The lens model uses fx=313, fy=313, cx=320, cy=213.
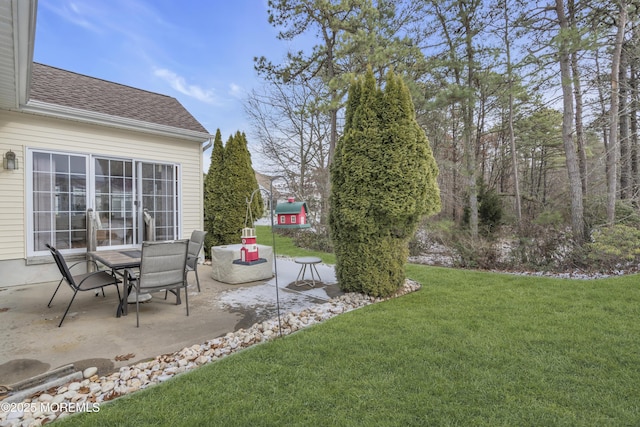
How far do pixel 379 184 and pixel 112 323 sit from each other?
3.65 m

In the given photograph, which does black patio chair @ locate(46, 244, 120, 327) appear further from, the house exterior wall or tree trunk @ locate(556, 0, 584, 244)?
tree trunk @ locate(556, 0, 584, 244)

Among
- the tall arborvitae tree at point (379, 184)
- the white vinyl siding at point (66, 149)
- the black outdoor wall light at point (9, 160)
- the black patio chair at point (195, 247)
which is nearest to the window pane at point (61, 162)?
the white vinyl siding at point (66, 149)

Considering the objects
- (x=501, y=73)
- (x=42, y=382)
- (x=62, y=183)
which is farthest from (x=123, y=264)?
(x=501, y=73)

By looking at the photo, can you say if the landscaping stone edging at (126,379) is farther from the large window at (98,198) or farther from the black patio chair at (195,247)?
the large window at (98,198)

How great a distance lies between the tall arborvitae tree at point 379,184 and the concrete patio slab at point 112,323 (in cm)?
87

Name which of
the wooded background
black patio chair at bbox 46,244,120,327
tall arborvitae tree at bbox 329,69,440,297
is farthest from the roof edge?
tall arborvitae tree at bbox 329,69,440,297

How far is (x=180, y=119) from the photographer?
745cm

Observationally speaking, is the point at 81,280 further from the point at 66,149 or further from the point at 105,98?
the point at 105,98

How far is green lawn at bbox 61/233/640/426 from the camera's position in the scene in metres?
1.91

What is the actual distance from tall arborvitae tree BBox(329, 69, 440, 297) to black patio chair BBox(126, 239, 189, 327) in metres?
2.19

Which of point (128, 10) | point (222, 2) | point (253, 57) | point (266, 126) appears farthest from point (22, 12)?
point (266, 126)

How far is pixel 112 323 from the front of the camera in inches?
140

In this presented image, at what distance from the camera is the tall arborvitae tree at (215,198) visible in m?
8.02

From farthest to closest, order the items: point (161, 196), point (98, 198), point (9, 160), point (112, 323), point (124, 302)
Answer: point (161, 196) → point (98, 198) → point (9, 160) → point (124, 302) → point (112, 323)
